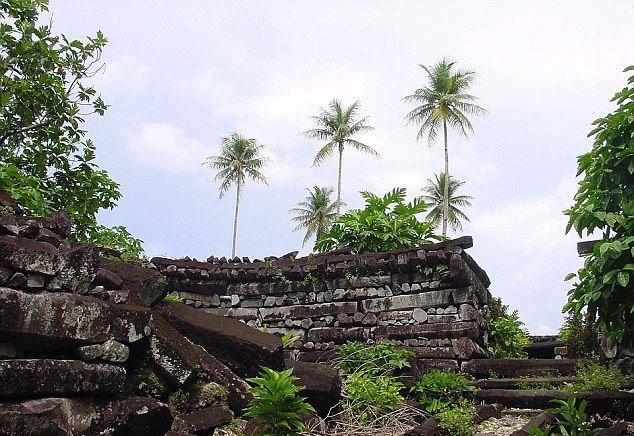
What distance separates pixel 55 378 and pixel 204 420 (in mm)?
1437

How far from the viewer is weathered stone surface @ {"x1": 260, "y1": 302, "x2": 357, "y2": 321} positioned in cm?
1066

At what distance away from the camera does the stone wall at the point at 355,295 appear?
9812 mm

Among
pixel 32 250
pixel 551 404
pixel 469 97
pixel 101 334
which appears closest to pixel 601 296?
pixel 551 404

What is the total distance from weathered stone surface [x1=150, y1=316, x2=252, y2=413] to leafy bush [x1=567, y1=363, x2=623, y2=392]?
14.9 feet

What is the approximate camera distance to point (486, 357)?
1009 centimetres

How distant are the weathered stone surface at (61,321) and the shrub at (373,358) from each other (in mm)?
4709

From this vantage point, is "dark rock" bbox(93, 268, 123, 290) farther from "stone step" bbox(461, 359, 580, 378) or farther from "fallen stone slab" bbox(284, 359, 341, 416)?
"stone step" bbox(461, 359, 580, 378)

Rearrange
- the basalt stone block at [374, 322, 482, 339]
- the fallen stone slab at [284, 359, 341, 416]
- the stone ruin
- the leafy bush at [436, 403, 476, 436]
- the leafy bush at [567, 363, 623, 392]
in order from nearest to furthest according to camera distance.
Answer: the stone ruin → the fallen stone slab at [284, 359, 341, 416] → the leafy bush at [436, 403, 476, 436] → the leafy bush at [567, 363, 623, 392] → the basalt stone block at [374, 322, 482, 339]

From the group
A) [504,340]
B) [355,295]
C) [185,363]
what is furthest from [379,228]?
[185,363]

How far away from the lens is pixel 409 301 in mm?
10219

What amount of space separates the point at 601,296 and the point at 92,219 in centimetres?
843

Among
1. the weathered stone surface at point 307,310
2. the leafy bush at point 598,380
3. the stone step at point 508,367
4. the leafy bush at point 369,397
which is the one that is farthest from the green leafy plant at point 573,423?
the weathered stone surface at point 307,310

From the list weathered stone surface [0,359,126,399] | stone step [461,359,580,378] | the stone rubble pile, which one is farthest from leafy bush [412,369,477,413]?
weathered stone surface [0,359,126,399]

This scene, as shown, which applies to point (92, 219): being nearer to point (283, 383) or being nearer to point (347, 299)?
point (347, 299)
